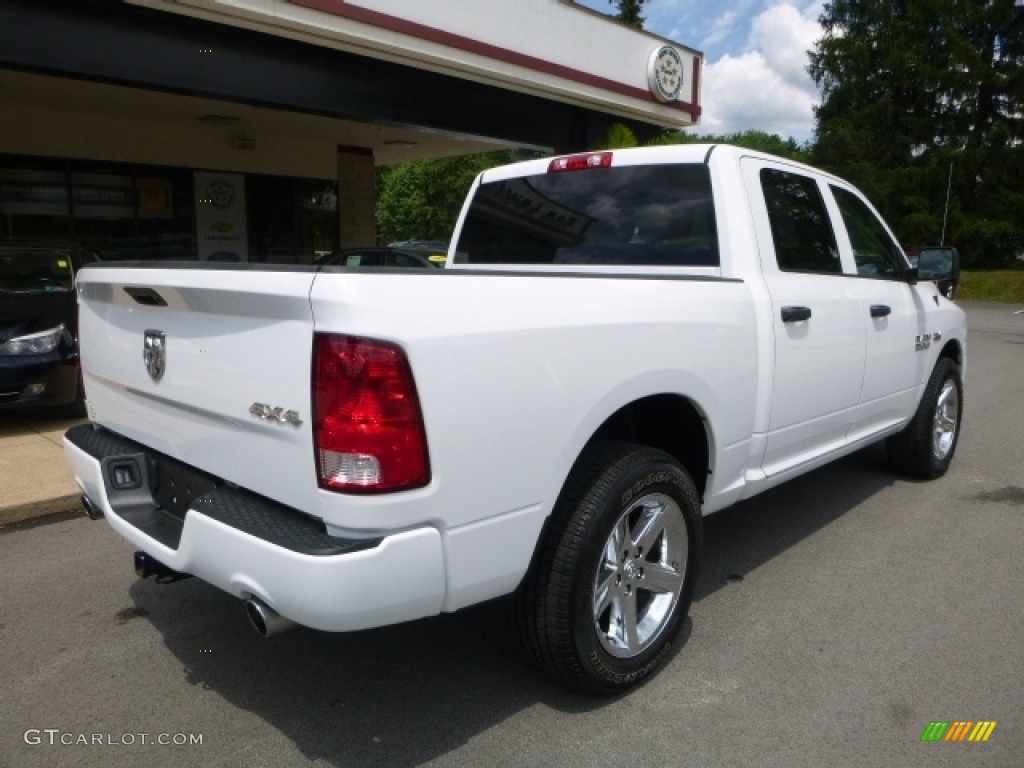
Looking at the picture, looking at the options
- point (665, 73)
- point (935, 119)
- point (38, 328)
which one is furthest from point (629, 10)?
point (38, 328)

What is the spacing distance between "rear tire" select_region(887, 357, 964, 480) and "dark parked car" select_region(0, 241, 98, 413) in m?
6.50

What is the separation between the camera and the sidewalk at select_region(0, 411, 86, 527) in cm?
480

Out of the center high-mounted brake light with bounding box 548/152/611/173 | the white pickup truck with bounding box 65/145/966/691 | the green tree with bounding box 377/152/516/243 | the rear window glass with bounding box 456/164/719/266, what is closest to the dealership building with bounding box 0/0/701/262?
the rear window glass with bounding box 456/164/719/266

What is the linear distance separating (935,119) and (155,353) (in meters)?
40.9

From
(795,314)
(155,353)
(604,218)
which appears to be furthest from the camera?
(604,218)

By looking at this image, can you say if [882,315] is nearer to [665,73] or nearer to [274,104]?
[274,104]

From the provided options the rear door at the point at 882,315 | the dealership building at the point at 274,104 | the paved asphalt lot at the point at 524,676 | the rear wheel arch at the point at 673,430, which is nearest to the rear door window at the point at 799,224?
the rear door at the point at 882,315

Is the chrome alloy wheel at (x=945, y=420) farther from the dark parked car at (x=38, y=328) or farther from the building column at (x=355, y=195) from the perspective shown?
the building column at (x=355, y=195)

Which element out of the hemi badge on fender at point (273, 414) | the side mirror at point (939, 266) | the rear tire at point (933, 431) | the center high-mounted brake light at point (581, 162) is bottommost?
the rear tire at point (933, 431)

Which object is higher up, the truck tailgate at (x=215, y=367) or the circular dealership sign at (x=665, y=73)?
the circular dealership sign at (x=665, y=73)

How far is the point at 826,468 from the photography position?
573cm

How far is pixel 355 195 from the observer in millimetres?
16531

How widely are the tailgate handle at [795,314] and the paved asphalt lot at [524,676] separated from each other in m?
1.25

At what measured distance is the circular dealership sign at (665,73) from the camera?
45.4 ft
